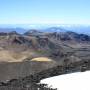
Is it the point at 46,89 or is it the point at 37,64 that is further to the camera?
Answer: the point at 37,64

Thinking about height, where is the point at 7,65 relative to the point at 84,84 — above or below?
below

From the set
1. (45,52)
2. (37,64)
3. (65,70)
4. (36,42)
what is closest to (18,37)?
(36,42)

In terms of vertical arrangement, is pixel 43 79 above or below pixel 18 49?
above

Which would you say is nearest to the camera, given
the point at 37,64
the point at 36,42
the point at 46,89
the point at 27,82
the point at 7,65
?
the point at 46,89

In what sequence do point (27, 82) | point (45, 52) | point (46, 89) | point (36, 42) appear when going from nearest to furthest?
point (46, 89) → point (27, 82) → point (45, 52) → point (36, 42)

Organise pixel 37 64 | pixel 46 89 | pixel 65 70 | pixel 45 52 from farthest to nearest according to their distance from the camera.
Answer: pixel 45 52
pixel 37 64
pixel 65 70
pixel 46 89

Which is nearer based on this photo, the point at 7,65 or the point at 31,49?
the point at 7,65

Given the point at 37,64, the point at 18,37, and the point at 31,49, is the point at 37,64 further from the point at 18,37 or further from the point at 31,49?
the point at 18,37

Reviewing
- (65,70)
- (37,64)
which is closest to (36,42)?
(37,64)

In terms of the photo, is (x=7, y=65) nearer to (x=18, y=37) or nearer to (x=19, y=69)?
(x=19, y=69)
